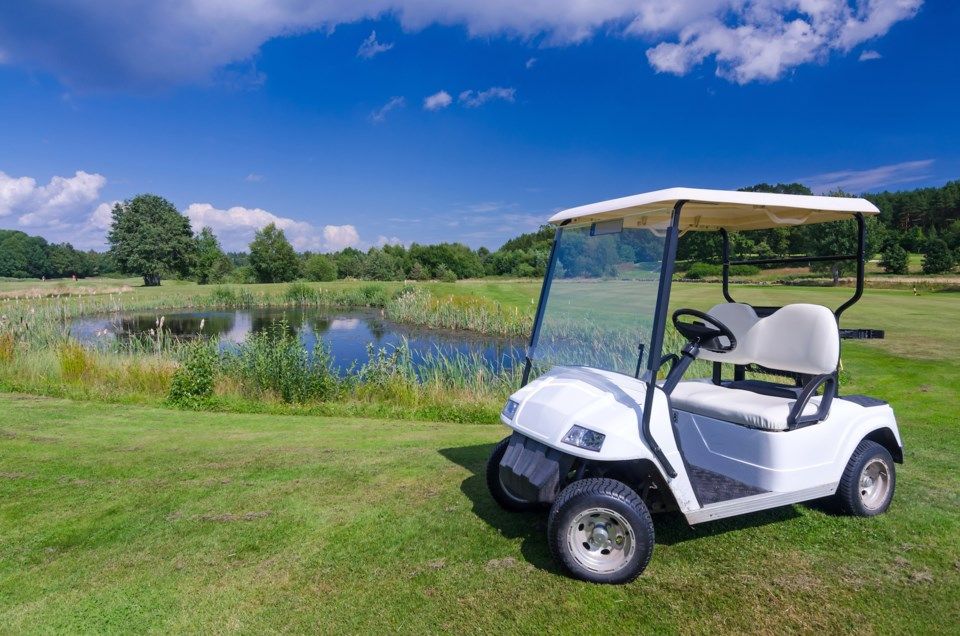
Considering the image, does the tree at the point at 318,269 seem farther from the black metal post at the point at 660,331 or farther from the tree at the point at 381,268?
the black metal post at the point at 660,331

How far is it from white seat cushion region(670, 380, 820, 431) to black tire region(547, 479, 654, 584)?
95 centimetres

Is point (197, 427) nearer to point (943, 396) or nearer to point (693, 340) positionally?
point (693, 340)

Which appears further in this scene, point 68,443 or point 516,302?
point 516,302

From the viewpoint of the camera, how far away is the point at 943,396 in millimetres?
7695

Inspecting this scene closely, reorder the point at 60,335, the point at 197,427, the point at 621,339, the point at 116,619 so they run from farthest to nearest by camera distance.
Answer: the point at 60,335, the point at 197,427, the point at 621,339, the point at 116,619

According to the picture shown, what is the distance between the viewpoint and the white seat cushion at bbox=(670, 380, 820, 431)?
336 centimetres

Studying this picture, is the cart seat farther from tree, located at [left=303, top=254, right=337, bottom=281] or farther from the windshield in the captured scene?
tree, located at [left=303, top=254, right=337, bottom=281]

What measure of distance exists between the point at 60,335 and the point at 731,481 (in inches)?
572

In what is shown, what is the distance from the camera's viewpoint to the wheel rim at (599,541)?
297 centimetres

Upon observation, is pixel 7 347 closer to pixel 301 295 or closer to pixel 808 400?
pixel 808 400

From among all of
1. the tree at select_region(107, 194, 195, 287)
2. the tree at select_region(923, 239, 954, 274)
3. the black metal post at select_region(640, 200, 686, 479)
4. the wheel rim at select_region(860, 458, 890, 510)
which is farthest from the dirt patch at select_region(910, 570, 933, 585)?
the tree at select_region(107, 194, 195, 287)

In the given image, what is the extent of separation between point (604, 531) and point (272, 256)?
200ft

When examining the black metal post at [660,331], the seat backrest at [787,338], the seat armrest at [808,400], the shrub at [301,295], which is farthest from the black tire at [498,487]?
the shrub at [301,295]

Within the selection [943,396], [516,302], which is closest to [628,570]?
[943,396]
